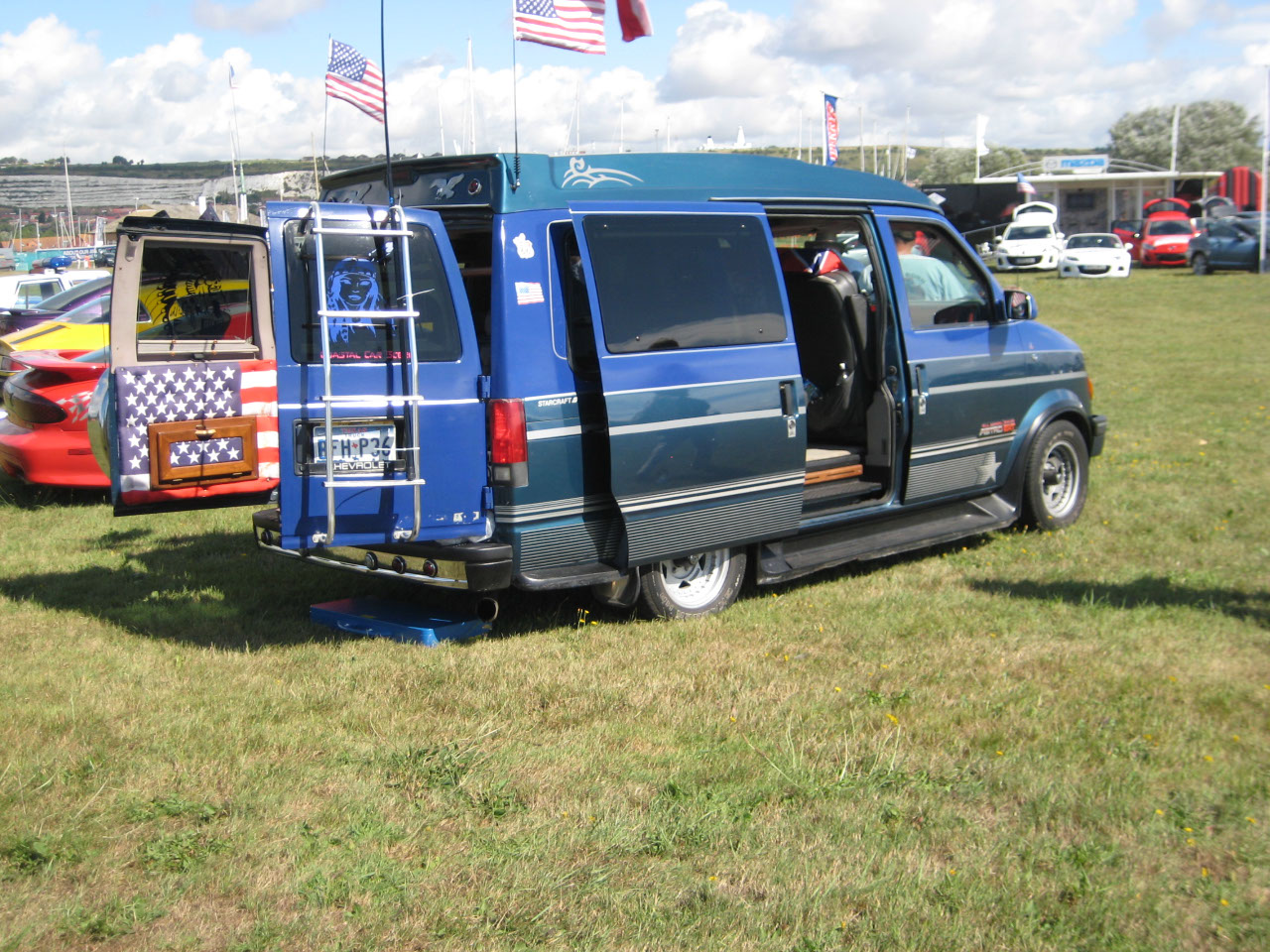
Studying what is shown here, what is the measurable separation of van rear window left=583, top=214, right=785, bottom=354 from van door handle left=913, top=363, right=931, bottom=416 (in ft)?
3.91

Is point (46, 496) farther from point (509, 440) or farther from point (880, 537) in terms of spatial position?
point (880, 537)

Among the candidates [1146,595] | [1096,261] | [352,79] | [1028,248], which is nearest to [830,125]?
[1096,261]

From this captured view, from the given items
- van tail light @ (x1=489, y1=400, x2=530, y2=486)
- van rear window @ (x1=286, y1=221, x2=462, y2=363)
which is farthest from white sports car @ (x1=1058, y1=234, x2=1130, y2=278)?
van rear window @ (x1=286, y1=221, x2=462, y2=363)

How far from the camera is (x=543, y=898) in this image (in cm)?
336

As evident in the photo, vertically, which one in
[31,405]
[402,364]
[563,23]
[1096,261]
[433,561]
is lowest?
[433,561]

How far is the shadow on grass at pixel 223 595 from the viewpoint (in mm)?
5980

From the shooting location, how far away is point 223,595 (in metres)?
6.67

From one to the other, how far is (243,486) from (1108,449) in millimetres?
8412

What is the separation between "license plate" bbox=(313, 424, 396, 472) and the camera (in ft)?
16.8

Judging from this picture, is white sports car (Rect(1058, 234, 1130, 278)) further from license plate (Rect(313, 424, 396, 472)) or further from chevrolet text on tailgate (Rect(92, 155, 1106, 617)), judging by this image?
license plate (Rect(313, 424, 396, 472))

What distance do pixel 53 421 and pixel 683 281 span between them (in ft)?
18.6

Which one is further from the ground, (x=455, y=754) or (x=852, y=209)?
(x=852, y=209)

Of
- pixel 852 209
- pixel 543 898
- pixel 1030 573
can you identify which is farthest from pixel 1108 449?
pixel 543 898

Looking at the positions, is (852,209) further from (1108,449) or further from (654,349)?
(1108,449)
